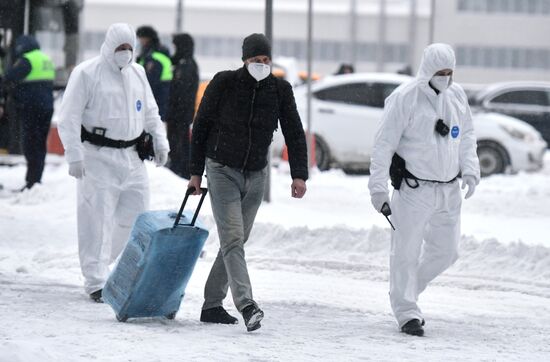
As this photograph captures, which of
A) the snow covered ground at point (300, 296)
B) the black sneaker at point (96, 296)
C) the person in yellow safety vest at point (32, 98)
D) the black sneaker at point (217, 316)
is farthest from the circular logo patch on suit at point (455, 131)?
the person in yellow safety vest at point (32, 98)

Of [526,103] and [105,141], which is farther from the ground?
[105,141]

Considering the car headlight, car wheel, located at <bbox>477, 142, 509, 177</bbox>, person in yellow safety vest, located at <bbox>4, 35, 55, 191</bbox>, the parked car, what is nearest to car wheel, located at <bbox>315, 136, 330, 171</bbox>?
car wheel, located at <bbox>477, 142, 509, 177</bbox>


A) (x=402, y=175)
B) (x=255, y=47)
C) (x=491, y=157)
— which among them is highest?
(x=255, y=47)

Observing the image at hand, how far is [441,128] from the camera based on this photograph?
348 inches

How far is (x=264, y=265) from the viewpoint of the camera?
11742 mm

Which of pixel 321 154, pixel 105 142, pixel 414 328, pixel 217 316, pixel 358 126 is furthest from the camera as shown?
pixel 321 154

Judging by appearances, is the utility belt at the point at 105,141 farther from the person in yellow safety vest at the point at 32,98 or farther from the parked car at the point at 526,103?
the parked car at the point at 526,103

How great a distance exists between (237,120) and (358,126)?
13612 mm

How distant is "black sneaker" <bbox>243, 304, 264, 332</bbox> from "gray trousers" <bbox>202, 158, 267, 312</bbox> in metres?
0.03

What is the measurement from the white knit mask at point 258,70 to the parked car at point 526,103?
21.5 m

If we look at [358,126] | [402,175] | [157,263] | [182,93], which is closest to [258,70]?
[402,175]

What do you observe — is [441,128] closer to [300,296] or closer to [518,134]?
[300,296]

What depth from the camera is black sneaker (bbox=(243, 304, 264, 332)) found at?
831 cm

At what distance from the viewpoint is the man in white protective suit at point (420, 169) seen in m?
8.81
